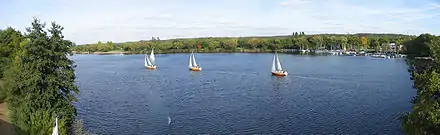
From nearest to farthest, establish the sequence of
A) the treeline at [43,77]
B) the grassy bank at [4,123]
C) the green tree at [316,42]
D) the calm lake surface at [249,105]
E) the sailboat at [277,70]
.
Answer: the treeline at [43,77]
the grassy bank at [4,123]
the calm lake surface at [249,105]
the sailboat at [277,70]
the green tree at [316,42]

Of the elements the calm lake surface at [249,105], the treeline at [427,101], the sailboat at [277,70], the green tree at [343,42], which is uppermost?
the green tree at [343,42]

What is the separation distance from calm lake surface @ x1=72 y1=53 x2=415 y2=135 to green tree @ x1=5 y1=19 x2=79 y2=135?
18.5 feet

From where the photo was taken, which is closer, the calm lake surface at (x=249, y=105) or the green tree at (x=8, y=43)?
the calm lake surface at (x=249, y=105)

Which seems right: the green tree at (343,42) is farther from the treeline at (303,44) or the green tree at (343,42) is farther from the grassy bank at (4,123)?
the grassy bank at (4,123)

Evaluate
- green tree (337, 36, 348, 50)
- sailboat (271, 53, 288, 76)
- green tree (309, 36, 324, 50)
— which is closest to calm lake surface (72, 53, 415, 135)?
sailboat (271, 53, 288, 76)

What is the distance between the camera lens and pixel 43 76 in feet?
88.1

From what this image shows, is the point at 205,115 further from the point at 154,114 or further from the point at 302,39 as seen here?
the point at 302,39

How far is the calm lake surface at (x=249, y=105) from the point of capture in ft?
107

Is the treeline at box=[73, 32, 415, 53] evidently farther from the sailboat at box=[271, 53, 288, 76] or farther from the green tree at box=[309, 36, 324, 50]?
the sailboat at box=[271, 53, 288, 76]

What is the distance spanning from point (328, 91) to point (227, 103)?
14.2 m

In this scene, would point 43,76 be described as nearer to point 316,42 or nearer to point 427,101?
point 427,101

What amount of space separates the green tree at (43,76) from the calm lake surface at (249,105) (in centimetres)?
563

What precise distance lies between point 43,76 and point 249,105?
67.5ft

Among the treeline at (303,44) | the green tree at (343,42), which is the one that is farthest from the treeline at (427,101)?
the green tree at (343,42)
